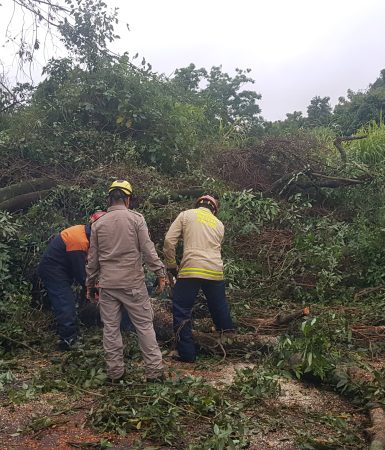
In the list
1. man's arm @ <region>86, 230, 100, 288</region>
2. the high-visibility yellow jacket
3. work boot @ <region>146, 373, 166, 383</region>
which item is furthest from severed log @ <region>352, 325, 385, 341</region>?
man's arm @ <region>86, 230, 100, 288</region>

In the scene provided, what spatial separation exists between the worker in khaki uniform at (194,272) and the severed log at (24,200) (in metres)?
2.47

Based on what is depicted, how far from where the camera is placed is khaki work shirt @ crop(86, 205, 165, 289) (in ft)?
12.3

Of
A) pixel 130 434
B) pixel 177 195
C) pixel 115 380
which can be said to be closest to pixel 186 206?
pixel 177 195

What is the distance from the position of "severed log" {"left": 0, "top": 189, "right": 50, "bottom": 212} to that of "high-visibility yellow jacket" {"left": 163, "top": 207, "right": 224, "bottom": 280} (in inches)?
96.7

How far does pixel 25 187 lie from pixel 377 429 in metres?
5.06

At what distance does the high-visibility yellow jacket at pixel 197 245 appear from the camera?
430 cm

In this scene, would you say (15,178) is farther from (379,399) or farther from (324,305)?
(379,399)

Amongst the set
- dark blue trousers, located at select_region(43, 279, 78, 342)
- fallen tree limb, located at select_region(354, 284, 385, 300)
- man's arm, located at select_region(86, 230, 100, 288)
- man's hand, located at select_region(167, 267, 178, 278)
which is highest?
man's arm, located at select_region(86, 230, 100, 288)

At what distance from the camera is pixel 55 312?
4.57 meters

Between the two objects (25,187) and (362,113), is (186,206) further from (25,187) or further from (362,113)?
(362,113)

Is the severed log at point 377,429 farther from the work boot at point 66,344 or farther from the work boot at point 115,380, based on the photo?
the work boot at point 66,344

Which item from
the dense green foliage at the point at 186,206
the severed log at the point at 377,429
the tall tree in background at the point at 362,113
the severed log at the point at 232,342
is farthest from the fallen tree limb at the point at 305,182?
the tall tree in background at the point at 362,113

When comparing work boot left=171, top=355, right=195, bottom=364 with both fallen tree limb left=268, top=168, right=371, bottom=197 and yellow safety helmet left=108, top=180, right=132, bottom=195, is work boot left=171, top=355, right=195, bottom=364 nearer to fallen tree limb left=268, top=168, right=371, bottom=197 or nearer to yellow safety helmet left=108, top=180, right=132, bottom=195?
yellow safety helmet left=108, top=180, right=132, bottom=195

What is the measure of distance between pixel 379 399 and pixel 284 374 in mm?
701
